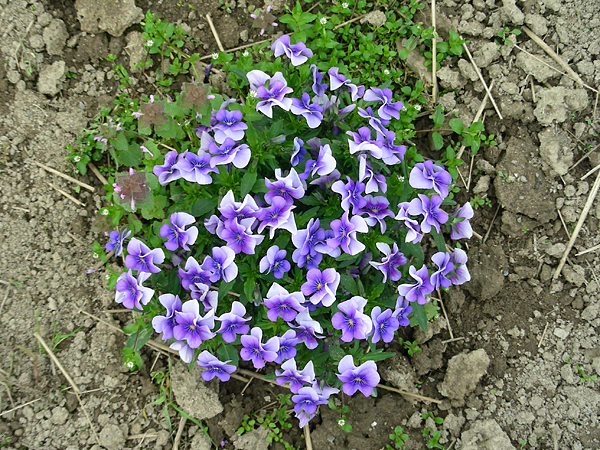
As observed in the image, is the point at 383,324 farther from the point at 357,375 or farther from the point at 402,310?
the point at 357,375

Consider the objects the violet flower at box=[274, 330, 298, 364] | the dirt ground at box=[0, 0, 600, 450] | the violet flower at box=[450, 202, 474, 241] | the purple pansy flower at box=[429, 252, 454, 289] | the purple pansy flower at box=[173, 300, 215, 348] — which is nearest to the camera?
the purple pansy flower at box=[173, 300, 215, 348]

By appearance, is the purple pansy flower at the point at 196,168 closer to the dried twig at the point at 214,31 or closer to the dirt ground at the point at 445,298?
the dirt ground at the point at 445,298

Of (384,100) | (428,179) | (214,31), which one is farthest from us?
(214,31)

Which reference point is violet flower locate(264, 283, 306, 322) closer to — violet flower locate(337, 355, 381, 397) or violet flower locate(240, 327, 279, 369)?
violet flower locate(240, 327, 279, 369)

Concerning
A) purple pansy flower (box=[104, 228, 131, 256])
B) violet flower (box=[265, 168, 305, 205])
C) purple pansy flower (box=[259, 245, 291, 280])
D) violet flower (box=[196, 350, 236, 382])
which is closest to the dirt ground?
purple pansy flower (box=[104, 228, 131, 256])

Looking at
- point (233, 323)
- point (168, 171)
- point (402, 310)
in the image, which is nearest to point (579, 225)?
point (402, 310)

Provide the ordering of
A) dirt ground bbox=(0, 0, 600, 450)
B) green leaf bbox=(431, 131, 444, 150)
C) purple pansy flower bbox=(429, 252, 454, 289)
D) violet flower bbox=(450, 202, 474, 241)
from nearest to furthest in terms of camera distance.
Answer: purple pansy flower bbox=(429, 252, 454, 289) → violet flower bbox=(450, 202, 474, 241) → dirt ground bbox=(0, 0, 600, 450) → green leaf bbox=(431, 131, 444, 150)

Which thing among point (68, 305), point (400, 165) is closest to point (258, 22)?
point (400, 165)

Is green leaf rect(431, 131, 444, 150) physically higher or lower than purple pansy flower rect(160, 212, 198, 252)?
lower
